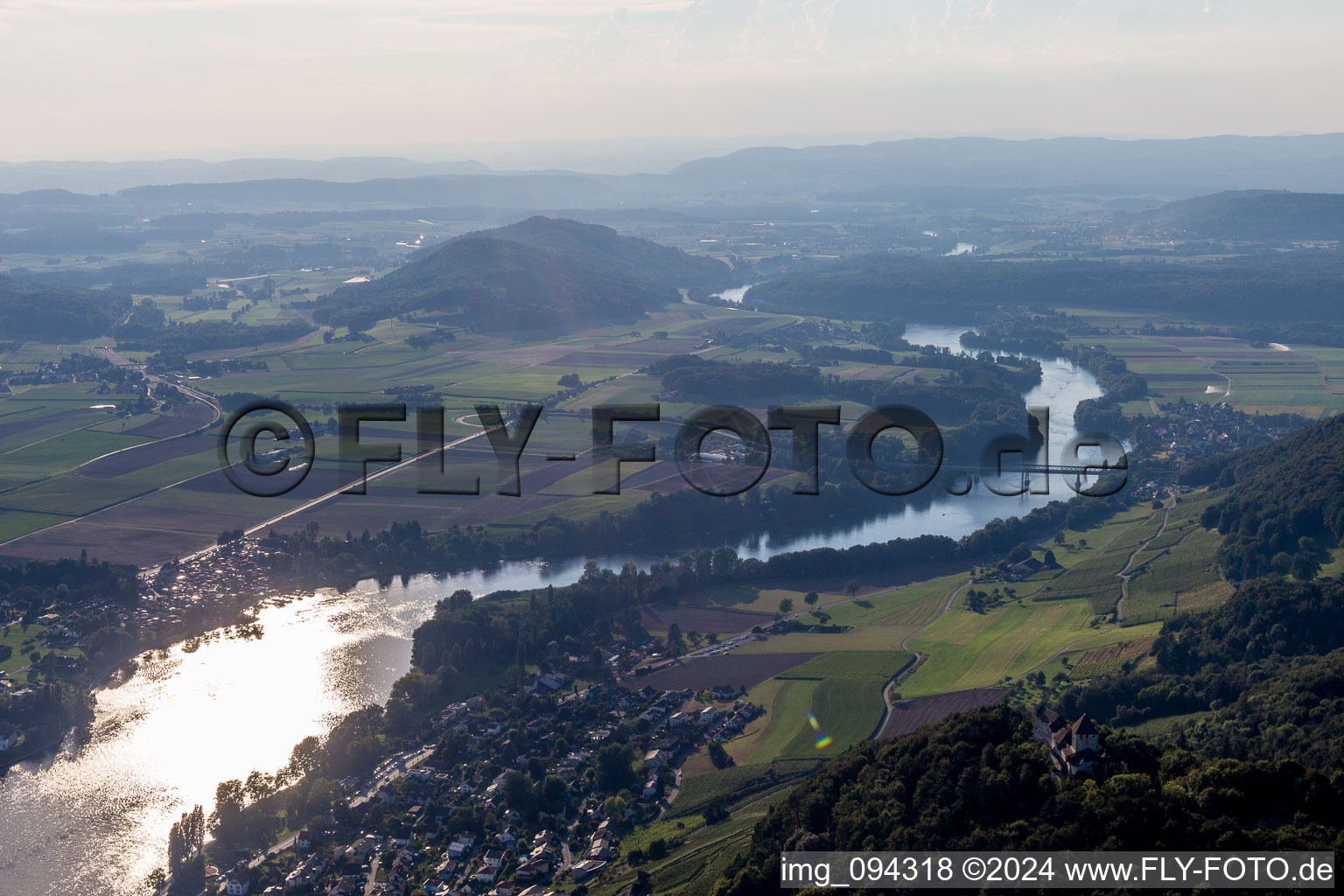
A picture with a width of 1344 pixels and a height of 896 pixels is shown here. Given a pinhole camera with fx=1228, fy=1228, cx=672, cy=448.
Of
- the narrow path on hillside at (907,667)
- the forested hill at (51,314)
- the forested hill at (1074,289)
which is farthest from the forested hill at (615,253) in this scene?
the narrow path on hillside at (907,667)

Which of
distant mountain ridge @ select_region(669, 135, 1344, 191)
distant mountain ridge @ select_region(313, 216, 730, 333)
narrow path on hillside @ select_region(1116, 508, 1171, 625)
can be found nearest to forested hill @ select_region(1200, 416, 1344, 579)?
narrow path on hillside @ select_region(1116, 508, 1171, 625)

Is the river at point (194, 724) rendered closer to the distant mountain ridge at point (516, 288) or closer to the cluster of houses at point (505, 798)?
the cluster of houses at point (505, 798)

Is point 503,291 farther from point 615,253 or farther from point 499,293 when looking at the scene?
point 615,253

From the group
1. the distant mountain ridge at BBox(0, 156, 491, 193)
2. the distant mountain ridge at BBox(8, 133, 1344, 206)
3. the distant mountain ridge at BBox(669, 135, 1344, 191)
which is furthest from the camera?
the distant mountain ridge at BBox(0, 156, 491, 193)

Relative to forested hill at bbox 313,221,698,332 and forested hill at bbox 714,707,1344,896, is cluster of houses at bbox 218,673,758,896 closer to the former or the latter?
forested hill at bbox 714,707,1344,896

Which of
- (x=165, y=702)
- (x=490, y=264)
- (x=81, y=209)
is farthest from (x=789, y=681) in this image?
(x=81, y=209)

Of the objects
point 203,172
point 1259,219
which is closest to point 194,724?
point 1259,219

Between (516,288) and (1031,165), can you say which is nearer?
(516,288)
